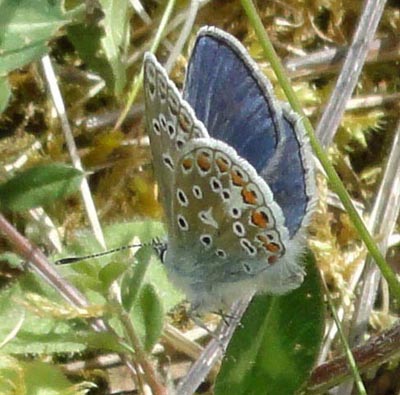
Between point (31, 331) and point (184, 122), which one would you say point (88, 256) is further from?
point (184, 122)

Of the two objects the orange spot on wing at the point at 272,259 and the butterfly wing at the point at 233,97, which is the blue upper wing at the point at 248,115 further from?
the orange spot on wing at the point at 272,259

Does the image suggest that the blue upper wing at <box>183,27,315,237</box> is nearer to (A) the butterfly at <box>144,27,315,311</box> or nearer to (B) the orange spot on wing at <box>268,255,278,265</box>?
(A) the butterfly at <box>144,27,315,311</box>

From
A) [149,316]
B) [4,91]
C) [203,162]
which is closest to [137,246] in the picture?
[149,316]

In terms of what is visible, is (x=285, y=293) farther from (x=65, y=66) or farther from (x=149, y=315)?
(x=65, y=66)

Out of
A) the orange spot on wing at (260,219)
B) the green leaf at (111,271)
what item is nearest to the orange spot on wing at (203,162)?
the orange spot on wing at (260,219)

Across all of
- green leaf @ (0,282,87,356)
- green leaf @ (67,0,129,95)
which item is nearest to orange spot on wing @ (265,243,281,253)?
green leaf @ (0,282,87,356)

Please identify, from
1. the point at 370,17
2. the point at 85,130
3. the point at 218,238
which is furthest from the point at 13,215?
the point at 370,17
